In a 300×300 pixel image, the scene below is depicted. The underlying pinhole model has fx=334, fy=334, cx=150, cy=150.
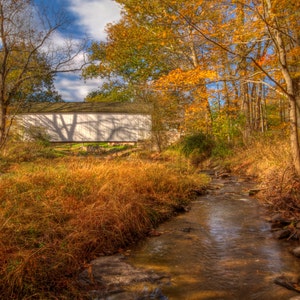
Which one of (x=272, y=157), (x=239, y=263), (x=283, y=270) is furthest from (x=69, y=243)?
(x=272, y=157)

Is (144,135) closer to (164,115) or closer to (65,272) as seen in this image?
(164,115)

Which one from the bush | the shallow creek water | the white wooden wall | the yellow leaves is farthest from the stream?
the white wooden wall

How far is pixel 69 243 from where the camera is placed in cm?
512

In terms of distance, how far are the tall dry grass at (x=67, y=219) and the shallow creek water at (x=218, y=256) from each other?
574 millimetres

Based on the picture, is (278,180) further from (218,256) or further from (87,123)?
(87,123)

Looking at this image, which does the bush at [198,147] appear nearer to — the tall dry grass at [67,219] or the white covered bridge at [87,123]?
the tall dry grass at [67,219]

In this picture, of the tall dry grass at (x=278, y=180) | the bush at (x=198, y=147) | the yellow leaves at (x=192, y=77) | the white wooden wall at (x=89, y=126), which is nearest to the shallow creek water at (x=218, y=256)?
the tall dry grass at (x=278, y=180)

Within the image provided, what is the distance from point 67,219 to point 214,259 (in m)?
2.80

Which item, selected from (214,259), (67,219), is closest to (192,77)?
(67,219)

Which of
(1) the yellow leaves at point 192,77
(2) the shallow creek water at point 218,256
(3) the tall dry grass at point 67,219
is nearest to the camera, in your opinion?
(3) the tall dry grass at point 67,219

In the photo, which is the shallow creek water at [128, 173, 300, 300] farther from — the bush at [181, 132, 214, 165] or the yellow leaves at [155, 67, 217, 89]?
the bush at [181, 132, 214, 165]

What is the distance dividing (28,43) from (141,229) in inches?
675

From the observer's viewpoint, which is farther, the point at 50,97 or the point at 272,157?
the point at 50,97

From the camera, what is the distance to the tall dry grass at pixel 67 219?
417 cm
